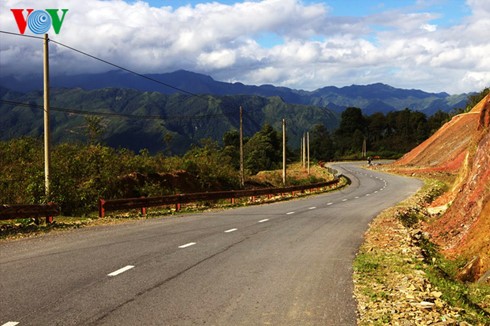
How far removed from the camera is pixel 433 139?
8062 centimetres

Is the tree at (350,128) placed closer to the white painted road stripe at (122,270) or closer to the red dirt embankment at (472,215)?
the red dirt embankment at (472,215)

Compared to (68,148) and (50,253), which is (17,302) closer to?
(50,253)

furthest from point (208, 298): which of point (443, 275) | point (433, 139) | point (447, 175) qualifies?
point (433, 139)

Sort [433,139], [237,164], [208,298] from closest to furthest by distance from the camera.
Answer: [208,298] → [433,139] → [237,164]

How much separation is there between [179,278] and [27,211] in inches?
428

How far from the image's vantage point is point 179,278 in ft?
26.9

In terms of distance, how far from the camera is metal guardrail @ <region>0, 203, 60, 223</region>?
52.4 ft

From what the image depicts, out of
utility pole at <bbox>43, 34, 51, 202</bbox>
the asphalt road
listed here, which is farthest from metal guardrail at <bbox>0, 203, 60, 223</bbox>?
the asphalt road

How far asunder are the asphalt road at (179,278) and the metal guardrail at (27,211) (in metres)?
2.77

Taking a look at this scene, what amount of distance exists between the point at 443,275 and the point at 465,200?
293 inches

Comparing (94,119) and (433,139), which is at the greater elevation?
(94,119)

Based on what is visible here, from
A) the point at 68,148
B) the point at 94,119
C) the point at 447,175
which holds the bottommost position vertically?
the point at 447,175

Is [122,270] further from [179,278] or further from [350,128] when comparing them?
[350,128]

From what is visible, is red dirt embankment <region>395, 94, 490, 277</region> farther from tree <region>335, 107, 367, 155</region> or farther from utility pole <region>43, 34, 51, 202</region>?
tree <region>335, 107, 367, 155</region>
